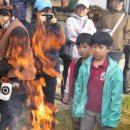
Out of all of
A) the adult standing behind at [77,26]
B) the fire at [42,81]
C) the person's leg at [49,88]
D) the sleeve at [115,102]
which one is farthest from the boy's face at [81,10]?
the sleeve at [115,102]

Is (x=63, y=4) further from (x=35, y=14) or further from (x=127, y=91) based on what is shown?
(x=35, y=14)

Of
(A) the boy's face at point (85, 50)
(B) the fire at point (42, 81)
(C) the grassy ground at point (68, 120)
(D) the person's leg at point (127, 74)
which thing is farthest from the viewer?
(D) the person's leg at point (127, 74)

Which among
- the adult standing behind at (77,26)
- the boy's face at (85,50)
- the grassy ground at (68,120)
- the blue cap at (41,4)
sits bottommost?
the grassy ground at (68,120)

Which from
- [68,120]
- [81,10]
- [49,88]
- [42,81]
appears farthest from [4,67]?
[81,10]

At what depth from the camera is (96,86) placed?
5.22 meters

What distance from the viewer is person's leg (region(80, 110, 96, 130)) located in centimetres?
529

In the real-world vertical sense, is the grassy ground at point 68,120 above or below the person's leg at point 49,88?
below

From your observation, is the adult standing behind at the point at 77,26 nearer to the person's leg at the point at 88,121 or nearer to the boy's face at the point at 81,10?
the boy's face at the point at 81,10

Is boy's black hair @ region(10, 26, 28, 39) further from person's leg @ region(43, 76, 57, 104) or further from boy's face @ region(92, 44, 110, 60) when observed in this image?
person's leg @ region(43, 76, 57, 104)

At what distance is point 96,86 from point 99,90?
64 mm

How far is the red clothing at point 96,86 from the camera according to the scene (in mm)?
5191

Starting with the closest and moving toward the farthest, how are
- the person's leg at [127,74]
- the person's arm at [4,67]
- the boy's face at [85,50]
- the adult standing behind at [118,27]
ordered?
the person's arm at [4,67] < the boy's face at [85,50] < the adult standing behind at [118,27] < the person's leg at [127,74]

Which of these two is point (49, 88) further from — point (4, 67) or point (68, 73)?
point (4, 67)

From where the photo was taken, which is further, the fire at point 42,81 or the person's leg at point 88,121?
the fire at point 42,81
